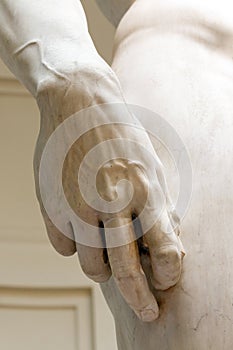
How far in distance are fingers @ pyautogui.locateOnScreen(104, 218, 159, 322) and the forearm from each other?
4.5 inches

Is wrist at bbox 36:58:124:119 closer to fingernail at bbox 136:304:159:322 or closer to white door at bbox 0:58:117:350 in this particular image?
fingernail at bbox 136:304:159:322

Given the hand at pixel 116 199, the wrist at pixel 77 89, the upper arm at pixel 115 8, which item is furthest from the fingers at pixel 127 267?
the upper arm at pixel 115 8

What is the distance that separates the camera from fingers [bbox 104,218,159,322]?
1062 mm

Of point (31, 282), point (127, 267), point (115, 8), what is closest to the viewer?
point (127, 267)

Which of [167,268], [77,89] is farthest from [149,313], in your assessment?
[77,89]

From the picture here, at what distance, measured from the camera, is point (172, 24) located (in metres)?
1.29

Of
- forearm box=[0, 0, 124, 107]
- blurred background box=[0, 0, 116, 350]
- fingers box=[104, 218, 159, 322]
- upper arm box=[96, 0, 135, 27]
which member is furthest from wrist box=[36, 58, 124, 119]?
blurred background box=[0, 0, 116, 350]

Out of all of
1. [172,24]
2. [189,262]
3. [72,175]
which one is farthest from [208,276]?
[172,24]

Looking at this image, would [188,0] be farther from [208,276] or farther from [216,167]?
[208,276]

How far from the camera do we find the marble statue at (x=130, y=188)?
42.3 inches

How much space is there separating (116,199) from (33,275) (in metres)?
1.93

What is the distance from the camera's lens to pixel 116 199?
3.52 ft

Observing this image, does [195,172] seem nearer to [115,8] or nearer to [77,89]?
[77,89]

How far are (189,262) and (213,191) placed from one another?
7 centimetres
